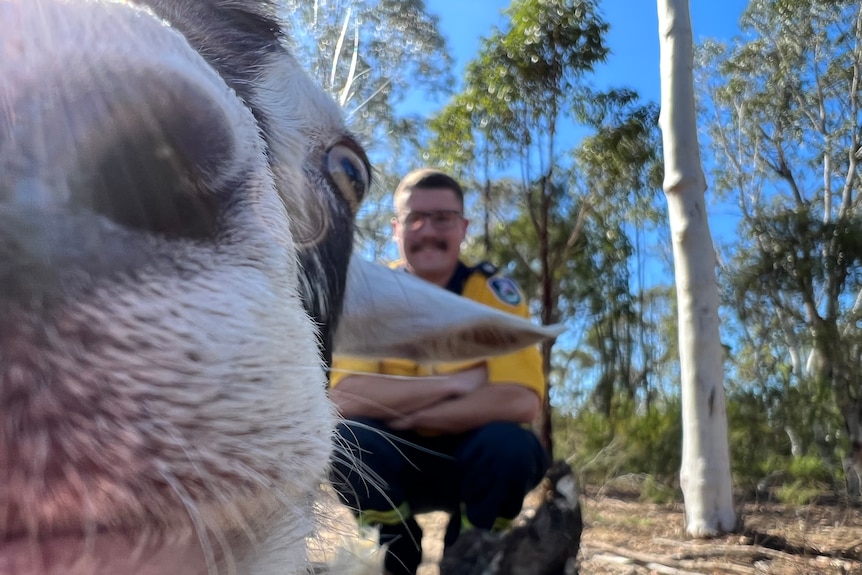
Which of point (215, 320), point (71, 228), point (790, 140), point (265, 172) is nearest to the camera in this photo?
point (71, 228)

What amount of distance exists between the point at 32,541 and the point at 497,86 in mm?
9934

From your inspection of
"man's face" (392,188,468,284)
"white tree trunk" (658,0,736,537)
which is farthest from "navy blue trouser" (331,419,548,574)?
"white tree trunk" (658,0,736,537)

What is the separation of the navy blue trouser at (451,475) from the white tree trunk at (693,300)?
3.28 metres

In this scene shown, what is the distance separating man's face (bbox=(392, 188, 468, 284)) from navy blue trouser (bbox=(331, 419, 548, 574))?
0.75 meters

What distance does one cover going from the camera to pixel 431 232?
3.21 m

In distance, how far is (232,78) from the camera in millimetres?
1466

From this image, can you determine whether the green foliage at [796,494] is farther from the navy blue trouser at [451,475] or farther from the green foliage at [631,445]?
the navy blue trouser at [451,475]

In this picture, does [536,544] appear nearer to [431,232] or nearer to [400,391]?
[400,391]

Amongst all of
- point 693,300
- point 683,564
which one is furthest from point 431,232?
point 693,300

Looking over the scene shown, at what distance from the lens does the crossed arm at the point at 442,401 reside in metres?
2.68

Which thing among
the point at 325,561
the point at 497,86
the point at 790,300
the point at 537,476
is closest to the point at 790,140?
the point at 790,300

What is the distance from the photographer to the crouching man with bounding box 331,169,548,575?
2771 mm

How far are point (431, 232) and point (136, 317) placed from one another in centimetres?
247

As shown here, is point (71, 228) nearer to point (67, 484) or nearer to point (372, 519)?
point (67, 484)
